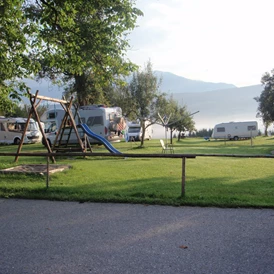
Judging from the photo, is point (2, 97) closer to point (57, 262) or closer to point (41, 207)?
point (41, 207)

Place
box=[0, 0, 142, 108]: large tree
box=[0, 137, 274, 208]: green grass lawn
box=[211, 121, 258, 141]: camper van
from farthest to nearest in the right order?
box=[211, 121, 258, 141]: camper van → box=[0, 0, 142, 108]: large tree → box=[0, 137, 274, 208]: green grass lawn

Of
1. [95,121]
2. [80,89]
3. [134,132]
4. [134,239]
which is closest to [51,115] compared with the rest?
[80,89]

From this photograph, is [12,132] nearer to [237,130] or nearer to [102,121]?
[102,121]

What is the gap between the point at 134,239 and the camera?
3.98 m

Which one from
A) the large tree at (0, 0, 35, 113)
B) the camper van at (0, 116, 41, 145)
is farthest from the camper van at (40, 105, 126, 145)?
the camper van at (0, 116, 41, 145)

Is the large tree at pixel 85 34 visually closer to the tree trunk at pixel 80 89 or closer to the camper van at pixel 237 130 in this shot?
the tree trunk at pixel 80 89

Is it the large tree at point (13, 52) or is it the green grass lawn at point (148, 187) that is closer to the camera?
the green grass lawn at point (148, 187)

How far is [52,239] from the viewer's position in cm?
402

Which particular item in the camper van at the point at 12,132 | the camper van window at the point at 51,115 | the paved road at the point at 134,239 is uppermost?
the camper van window at the point at 51,115

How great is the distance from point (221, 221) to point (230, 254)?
4.13 feet

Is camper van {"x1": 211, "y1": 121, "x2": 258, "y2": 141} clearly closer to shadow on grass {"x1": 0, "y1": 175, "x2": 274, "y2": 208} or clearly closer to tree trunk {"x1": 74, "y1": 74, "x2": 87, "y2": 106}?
tree trunk {"x1": 74, "y1": 74, "x2": 87, "y2": 106}

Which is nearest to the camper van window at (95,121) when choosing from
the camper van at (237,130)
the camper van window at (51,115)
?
the camper van window at (51,115)

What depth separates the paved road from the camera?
323 cm

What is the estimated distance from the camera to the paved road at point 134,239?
3227mm
